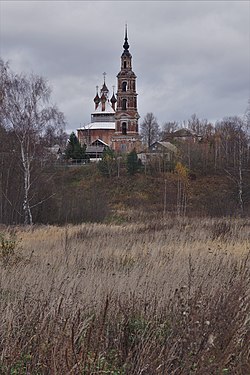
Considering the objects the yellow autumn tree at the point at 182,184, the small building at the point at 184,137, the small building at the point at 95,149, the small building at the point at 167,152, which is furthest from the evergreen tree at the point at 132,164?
the small building at the point at 184,137

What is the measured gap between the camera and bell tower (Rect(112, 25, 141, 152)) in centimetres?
7050

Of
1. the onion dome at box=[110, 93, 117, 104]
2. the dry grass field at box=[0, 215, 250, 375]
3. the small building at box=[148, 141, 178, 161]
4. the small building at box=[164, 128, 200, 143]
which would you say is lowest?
the dry grass field at box=[0, 215, 250, 375]

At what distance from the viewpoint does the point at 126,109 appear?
71.1 metres

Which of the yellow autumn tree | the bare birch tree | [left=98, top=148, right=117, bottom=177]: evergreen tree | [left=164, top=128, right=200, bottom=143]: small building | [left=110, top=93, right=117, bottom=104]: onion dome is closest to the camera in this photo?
the bare birch tree

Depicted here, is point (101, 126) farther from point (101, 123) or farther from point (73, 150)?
point (73, 150)

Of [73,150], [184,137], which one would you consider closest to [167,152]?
[73,150]

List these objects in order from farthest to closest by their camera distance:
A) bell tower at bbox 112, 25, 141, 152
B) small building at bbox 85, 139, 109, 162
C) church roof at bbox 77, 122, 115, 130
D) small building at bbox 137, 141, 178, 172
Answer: church roof at bbox 77, 122, 115, 130 → bell tower at bbox 112, 25, 141, 152 → small building at bbox 85, 139, 109, 162 → small building at bbox 137, 141, 178, 172

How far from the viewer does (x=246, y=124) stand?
42.5 m

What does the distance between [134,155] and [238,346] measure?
48520 millimetres

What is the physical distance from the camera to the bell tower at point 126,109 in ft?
231

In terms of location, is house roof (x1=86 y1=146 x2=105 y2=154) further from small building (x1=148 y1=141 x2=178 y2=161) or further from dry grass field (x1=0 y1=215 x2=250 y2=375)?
dry grass field (x1=0 y1=215 x2=250 y2=375)

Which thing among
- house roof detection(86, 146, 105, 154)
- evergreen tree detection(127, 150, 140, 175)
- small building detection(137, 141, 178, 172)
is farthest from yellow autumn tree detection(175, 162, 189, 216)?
house roof detection(86, 146, 105, 154)

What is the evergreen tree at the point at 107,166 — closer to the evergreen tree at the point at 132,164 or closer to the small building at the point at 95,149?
the evergreen tree at the point at 132,164

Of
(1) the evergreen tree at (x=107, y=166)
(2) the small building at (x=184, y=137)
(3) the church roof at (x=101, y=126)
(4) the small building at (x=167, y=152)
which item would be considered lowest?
(1) the evergreen tree at (x=107, y=166)
